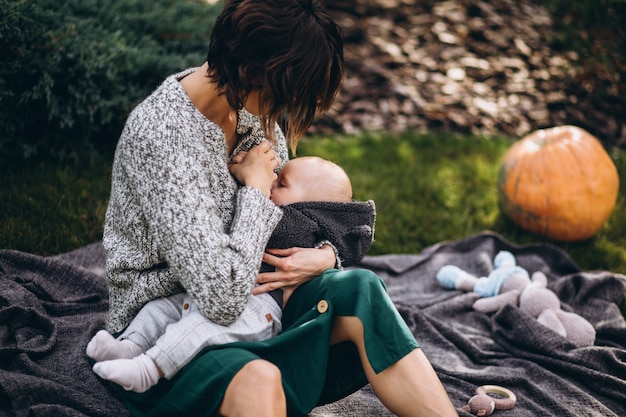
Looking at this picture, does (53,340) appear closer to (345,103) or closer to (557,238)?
(557,238)

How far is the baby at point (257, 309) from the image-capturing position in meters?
2.07

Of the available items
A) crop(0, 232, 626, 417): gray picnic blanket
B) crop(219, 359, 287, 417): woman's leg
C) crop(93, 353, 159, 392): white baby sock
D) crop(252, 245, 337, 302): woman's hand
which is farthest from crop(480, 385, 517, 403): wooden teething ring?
crop(93, 353, 159, 392): white baby sock

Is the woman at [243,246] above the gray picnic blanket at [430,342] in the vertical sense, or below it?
above

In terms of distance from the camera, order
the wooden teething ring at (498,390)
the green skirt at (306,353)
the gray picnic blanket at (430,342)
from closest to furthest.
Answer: the green skirt at (306,353) < the gray picnic blanket at (430,342) < the wooden teething ring at (498,390)

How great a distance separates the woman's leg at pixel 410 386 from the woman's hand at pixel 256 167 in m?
0.58

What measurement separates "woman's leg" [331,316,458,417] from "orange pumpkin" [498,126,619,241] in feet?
8.16

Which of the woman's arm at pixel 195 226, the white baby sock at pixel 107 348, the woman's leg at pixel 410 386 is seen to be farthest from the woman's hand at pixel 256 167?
the white baby sock at pixel 107 348

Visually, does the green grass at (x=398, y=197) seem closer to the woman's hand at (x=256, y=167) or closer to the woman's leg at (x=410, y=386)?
the woman's hand at (x=256, y=167)

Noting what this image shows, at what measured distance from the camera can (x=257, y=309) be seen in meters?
2.35

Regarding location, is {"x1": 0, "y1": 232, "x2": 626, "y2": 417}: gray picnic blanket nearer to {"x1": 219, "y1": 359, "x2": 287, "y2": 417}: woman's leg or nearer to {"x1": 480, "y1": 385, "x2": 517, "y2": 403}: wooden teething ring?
{"x1": 480, "y1": 385, "x2": 517, "y2": 403}: wooden teething ring

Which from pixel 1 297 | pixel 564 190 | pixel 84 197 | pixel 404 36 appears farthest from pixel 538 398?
pixel 404 36

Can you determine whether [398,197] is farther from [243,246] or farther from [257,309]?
[243,246]

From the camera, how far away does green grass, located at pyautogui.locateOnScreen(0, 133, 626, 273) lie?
375 centimetres

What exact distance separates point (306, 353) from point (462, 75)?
5.12 metres
